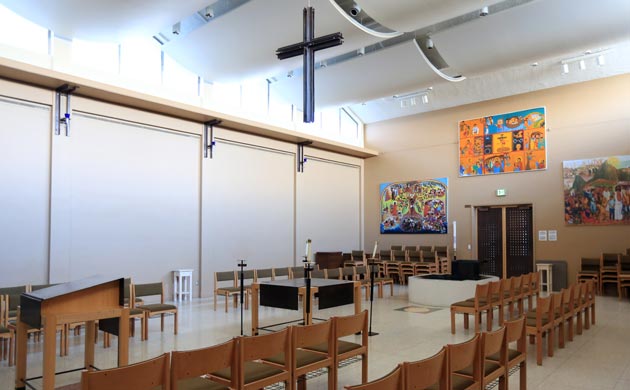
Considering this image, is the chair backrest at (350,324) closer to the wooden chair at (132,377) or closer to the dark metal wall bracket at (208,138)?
the wooden chair at (132,377)

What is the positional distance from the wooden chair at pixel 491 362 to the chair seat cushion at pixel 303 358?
1093 mm

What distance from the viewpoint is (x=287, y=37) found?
9.64 m

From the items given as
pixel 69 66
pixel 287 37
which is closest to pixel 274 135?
pixel 287 37

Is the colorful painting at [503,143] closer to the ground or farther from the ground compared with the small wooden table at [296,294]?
farther from the ground

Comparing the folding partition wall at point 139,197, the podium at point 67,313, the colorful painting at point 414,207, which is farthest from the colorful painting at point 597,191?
the podium at point 67,313

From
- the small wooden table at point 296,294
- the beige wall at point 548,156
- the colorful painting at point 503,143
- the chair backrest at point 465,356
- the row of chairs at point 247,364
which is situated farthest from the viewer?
the colorful painting at point 503,143

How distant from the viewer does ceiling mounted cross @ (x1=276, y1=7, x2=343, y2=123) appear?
659cm

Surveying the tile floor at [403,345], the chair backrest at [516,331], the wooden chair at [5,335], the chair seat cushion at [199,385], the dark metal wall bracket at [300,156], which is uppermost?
the dark metal wall bracket at [300,156]

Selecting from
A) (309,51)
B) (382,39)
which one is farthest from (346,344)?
(382,39)

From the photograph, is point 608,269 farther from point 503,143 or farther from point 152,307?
point 152,307

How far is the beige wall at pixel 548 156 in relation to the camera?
1148cm

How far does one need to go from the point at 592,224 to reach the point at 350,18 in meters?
7.84

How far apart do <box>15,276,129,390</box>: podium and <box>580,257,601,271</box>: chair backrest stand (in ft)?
36.5

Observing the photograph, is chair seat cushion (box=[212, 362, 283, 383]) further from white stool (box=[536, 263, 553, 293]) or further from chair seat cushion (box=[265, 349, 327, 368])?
white stool (box=[536, 263, 553, 293])
